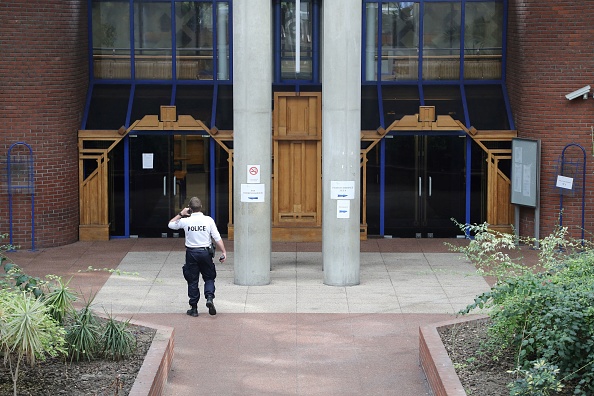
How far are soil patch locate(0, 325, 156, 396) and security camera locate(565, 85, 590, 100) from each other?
11290 mm

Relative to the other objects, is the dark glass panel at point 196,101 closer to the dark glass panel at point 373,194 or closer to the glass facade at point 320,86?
the glass facade at point 320,86

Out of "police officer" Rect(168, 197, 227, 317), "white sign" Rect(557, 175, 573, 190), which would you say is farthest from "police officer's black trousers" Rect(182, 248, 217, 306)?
"white sign" Rect(557, 175, 573, 190)

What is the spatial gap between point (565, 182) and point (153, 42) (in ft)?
29.4

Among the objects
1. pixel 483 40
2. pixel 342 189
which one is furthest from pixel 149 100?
pixel 483 40

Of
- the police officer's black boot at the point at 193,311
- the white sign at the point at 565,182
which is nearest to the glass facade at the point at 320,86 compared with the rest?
the white sign at the point at 565,182

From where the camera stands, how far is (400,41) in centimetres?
2339

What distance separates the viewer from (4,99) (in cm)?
2072

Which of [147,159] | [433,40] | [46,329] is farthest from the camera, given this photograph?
[433,40]

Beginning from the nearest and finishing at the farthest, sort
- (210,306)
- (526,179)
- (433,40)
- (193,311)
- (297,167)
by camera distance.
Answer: (210,306), (193,311), (526,179), (297,167), (433,40)

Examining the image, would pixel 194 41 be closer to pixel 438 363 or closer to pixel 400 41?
pixel 400 41

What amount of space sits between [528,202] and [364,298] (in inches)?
221

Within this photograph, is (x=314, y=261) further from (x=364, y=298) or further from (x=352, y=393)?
(x=352, y=393)

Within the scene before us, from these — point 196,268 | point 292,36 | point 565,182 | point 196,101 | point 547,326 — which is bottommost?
point 547,326

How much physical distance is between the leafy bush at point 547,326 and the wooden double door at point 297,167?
9614 mm
